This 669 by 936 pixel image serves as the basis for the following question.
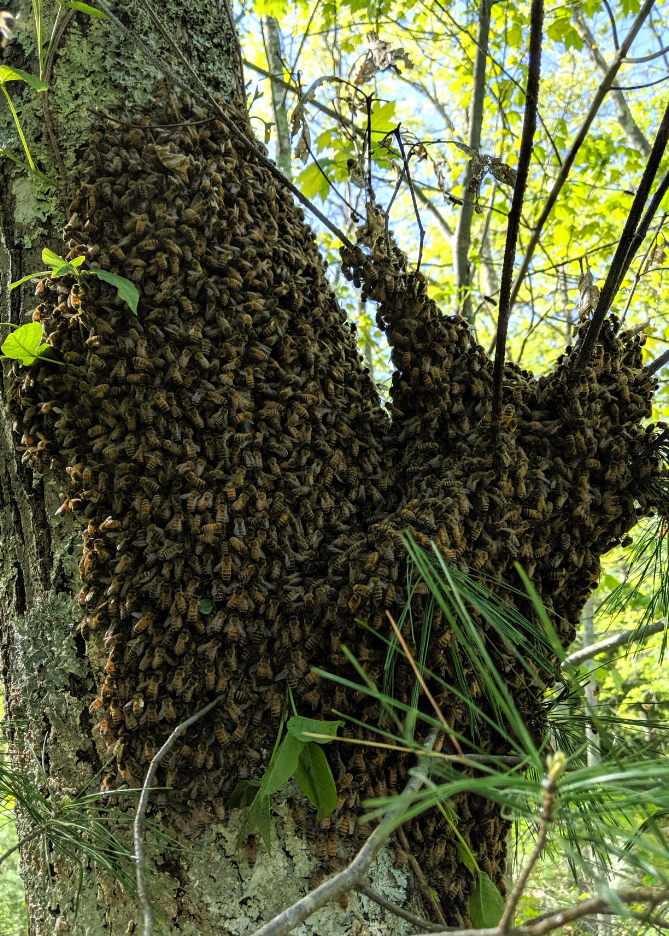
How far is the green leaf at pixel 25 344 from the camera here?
6.60 ft

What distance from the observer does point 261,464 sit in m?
2.11

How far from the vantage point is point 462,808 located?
78.0 inches

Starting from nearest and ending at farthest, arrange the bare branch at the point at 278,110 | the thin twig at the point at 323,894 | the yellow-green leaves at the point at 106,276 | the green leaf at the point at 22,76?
the thin twig at the point at 323,894
the yellow-green leaves at the point at 106,276
the green leaf at the point at 22,76
the bare branch at the point at 278,110

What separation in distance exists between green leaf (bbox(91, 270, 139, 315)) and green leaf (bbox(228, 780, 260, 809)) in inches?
52.8

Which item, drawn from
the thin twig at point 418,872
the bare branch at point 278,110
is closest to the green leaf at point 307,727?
the thin twig at point 418,872

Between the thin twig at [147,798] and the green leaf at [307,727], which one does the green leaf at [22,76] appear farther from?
the green leaf at [307,727]

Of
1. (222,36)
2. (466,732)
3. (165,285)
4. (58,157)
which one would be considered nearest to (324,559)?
(466,732)

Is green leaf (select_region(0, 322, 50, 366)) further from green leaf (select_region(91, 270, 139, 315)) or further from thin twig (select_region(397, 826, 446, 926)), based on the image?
thin twig (select_region(397, 826, 446, 926))

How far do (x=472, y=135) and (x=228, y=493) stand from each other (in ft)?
16.0

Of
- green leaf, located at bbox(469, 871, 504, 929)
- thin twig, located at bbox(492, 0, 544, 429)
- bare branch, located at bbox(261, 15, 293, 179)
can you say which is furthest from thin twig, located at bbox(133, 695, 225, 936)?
bare branch, located at bbox(261, 15, 293, 179)

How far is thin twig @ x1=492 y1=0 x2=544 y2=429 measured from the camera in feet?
4.83

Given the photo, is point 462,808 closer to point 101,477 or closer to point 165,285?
point 101,477

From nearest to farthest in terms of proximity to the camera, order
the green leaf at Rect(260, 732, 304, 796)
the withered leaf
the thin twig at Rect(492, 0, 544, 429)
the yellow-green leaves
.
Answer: the thin twig at Rect(492, 0, 544, 429) → the green leaf at Rect(260, 732, 304, 796) → the yellow-green leaves → the withered leaf

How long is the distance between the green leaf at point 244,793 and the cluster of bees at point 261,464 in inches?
1.4
